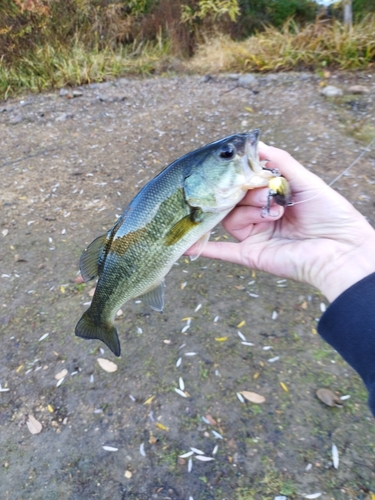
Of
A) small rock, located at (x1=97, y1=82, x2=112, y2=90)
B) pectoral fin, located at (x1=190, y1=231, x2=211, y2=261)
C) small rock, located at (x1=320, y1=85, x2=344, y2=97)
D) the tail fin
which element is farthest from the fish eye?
small rock, located at (x1=97, y1=82, x2=112, y2=90)

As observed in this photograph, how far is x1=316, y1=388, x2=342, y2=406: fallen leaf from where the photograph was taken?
2.68 meters

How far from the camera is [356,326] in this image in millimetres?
1769

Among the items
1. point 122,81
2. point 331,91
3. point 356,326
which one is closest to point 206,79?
point 122,81

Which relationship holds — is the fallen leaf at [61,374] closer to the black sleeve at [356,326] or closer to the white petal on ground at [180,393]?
the white petal on ground at [180,393]

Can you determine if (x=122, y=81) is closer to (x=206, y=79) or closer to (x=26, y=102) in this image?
(x=206, y=79)

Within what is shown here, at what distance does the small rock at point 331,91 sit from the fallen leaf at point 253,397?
4.83 meters

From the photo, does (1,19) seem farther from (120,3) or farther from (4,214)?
(4,214)

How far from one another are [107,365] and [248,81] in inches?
217

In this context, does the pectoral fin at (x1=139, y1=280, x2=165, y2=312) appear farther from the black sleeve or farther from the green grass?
the green grass

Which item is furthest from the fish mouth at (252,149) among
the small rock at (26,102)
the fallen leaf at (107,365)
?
the small rock at (26,102)

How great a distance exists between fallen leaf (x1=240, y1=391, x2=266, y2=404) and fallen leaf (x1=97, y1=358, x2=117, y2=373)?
39.5 inches

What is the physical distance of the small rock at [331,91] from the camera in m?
5.97

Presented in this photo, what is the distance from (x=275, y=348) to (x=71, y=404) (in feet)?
5.12

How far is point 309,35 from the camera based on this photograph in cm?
697
